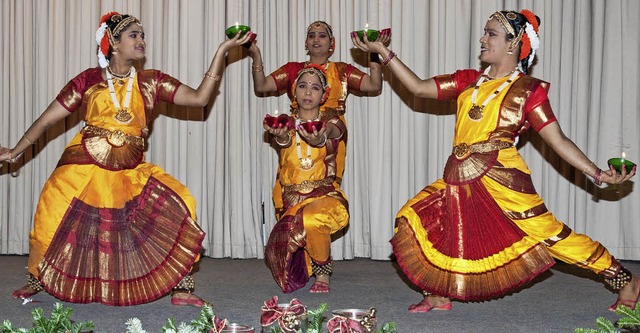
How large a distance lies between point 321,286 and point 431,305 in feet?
2.47

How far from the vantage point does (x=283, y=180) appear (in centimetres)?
470

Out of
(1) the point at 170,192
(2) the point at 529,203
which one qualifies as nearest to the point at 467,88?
(2) the point at 529,203

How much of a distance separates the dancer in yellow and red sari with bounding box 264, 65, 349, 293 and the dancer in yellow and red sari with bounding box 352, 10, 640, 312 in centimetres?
59

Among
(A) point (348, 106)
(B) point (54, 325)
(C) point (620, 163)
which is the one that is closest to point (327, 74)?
(A) point (348, 106)

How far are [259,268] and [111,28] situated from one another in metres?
1.82

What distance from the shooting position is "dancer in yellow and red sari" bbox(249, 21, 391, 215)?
5066 mm

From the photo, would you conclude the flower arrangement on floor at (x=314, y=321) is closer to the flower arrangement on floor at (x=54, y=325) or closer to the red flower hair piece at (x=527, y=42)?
the flower arrangement on floor at (x=54, y=325)

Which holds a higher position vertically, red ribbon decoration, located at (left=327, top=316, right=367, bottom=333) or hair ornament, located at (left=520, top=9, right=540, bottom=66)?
hair ornament, located at (left=520, top=9, right=540, bottom=66)

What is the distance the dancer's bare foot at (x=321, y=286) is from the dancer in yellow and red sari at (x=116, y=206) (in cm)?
74

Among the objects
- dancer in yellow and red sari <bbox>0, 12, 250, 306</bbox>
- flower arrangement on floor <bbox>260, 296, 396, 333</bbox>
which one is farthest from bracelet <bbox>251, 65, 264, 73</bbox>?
flower arrangement on floor <bbox>260, 296, 396, 333</bbox>

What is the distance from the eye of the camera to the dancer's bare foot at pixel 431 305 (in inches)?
157

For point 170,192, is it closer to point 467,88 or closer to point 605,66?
point 467,88

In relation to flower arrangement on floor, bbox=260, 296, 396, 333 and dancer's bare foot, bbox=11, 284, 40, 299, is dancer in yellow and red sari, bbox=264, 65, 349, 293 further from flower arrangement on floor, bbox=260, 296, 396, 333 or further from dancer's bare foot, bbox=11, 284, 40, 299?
flower arrangement on floor, bbox=260, 296, 396, 333

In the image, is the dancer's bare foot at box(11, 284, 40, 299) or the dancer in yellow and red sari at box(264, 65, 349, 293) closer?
the dancer's bare foot at box(11, 284, 40, 299)
